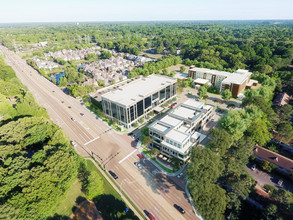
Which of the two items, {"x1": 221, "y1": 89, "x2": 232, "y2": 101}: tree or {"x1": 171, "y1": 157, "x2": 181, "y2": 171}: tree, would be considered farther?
{"x1": 221, "y1": 89, "x2": 232, "y2": 101}: tree

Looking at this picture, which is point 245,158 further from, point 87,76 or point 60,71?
point 60,71

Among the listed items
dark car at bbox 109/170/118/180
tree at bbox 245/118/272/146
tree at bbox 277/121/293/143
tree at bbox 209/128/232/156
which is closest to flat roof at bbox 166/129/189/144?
tree at bbox 209/128/232/156

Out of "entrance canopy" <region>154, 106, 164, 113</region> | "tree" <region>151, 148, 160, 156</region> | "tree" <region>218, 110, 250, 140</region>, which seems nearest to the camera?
"tree" <region>151, 148, 160, 156</region>

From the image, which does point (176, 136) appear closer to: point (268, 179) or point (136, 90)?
point (268, 179)

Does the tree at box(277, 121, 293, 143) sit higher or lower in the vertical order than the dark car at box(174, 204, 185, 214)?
higher

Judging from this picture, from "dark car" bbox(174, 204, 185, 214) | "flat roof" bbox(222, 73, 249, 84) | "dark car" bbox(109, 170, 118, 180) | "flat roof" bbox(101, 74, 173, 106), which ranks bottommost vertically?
"dark car" bbox(174, 204, 185, 214)

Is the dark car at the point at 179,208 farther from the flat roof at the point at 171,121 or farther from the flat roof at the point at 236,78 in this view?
the flat roof at the point at 236,78

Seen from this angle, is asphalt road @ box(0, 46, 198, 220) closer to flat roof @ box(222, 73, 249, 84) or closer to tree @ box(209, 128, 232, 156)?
tree @ box(209, 128, 232, 156)
